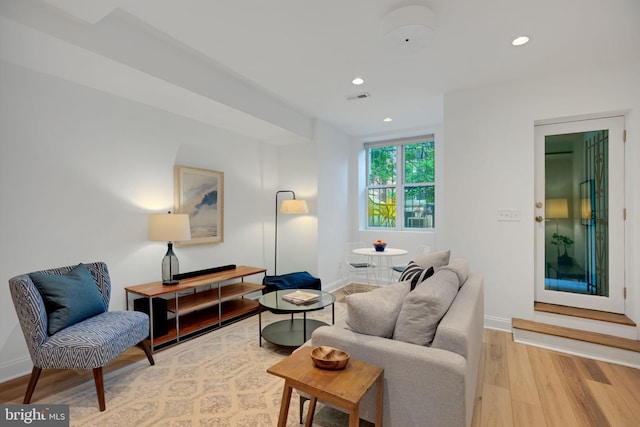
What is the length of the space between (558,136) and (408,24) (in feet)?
7.73

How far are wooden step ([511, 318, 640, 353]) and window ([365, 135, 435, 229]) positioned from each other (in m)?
2.30

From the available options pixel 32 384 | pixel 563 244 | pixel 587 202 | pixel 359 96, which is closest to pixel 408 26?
pixel 359 96

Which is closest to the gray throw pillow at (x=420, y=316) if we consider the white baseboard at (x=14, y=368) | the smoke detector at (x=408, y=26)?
the smoke detector at (x=408, y=26)

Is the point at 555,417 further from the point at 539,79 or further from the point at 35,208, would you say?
the point at 35,208

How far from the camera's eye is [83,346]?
6.30ft

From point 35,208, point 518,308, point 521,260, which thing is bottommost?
point 518,308

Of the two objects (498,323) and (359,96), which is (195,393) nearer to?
(498,323)

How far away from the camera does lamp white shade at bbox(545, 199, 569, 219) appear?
325cm

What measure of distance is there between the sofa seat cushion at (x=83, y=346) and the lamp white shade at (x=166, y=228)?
970mm

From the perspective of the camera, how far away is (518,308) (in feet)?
10.6

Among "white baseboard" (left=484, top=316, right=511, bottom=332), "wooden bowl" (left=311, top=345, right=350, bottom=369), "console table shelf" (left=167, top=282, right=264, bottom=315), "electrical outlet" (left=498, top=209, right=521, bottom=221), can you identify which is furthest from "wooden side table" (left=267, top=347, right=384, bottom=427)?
"electrical outlet" (left=498, top=209, right=521, bottom=221)

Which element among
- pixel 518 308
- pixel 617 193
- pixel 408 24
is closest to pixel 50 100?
pixel 408 24

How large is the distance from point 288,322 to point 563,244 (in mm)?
3141

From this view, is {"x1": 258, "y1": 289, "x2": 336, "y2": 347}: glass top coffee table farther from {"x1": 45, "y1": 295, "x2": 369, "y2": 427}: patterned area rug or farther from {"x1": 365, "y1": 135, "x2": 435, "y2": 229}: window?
{"x1": 365, "y1": 135, "x2": 435, "y2": 229}: window
